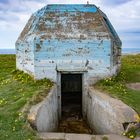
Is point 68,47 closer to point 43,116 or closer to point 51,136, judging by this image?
point 43,116

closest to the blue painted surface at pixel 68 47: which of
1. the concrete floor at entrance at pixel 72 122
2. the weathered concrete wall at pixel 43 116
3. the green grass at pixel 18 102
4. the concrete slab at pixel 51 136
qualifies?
the green grass at pixel 18 102

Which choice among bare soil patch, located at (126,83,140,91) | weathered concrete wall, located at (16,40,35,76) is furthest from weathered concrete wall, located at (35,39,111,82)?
bare soil patch, located at (126,83,140,91)

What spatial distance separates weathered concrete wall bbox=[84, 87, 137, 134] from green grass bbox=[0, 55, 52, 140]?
184 cm

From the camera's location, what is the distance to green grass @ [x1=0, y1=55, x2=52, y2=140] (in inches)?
269

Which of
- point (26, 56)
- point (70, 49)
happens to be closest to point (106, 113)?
point (70, 49)

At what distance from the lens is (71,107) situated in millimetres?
13859

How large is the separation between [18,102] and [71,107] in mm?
5566

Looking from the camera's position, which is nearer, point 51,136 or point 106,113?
point 51,136

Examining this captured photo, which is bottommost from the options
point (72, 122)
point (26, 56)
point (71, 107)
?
point (72, 122)

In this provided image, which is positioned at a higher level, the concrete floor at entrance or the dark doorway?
the dark doorway

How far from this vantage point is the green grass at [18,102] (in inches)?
269

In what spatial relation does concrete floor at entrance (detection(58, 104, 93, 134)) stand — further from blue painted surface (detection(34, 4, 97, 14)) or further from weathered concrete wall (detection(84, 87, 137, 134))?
blue painted surface (detection(34, 4, 97, 14))

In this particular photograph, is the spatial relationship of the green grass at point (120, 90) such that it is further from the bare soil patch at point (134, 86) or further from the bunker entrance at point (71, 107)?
the bunker entrance at point (71, 107)

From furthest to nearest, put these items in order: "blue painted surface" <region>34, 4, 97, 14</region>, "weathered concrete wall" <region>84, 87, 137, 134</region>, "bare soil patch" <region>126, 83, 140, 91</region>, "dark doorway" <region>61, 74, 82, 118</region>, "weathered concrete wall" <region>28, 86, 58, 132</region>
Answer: "dark doorway" <region>61, 74, 82, 118</region>, "blue painted surface" <region>34, 4, 97, 14</region>, "bare soil patch" <region>126, 83, 140, 91</region>, "weathered concrete wall" <region>84, 87, 137, 134</region>, "weathered concrete wall" <region>28, 86, 58, 132</region>
